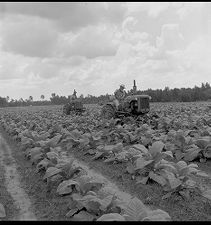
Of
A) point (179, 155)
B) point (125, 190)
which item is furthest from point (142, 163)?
point (179, 155)

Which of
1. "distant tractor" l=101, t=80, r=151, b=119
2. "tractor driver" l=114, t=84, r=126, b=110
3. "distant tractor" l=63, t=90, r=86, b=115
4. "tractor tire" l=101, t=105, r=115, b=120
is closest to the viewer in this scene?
"distant tractor" l=101, t=80, r=151, b=119

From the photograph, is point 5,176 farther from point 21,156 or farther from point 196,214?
point 196,214

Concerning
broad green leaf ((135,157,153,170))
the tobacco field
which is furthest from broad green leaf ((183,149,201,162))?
broad green leaf ((135,157,153,170))

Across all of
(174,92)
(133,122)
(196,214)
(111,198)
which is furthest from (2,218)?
(174,92)

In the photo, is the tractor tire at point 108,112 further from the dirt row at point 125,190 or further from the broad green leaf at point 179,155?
the broad green leaf at point 179,155

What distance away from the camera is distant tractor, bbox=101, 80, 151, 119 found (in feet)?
51.0

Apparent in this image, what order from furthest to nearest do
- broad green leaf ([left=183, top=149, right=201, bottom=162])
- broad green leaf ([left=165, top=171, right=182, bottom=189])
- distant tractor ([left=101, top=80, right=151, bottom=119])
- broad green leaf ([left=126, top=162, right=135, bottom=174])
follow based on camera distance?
distant tractor ([left=101, top=80, right=151, bottom=119]) < broad green leaf ([left=183, top=149, right=201, bottom=162]) < broad green leaf ([left=126, top=162, right=135, bottom=174]) < broad green leaf ([left=165, top=171, right=182, bottom=189])

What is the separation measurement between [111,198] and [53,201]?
1.72m

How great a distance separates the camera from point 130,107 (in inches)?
624

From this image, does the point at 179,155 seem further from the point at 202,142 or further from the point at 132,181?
A: the point at 132,181

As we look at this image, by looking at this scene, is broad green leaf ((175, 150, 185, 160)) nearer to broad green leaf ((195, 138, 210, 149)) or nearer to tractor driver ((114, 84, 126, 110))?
broad green leaf ((195, 138, 210, 149))

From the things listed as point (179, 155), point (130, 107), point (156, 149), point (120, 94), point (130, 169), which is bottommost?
point (130, 169)

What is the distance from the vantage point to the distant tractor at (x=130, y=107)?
15547 mm

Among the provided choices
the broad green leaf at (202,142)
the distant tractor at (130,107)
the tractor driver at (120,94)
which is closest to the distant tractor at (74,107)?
the tractor driver at (120,94)
